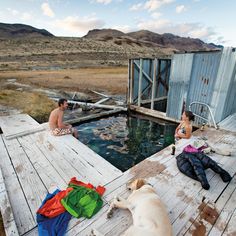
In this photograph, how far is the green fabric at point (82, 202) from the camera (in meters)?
2.32

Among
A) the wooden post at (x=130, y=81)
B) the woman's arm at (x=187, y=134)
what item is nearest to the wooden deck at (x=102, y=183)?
the woman's arm at (x=187, y=134)

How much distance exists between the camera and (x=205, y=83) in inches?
233

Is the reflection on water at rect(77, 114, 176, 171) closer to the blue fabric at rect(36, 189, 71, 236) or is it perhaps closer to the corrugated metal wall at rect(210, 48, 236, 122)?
the corrugated metal wall at rect(210, 48, 236, 122)

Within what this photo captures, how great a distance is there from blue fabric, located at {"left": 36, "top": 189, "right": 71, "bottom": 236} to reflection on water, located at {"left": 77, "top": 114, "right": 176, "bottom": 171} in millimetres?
2684

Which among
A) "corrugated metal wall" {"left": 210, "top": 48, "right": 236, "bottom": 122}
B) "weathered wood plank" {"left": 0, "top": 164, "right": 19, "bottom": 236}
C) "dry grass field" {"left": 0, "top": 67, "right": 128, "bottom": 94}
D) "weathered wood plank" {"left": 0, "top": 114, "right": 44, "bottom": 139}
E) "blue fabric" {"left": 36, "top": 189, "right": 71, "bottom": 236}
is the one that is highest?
"corrugated metal wall" {"left": 210, "top": 48, "right": 236, "bottom": 122}

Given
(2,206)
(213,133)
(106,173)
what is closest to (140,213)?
(106,173)

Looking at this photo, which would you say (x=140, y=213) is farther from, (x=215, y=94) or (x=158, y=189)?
(x=215, y=94)

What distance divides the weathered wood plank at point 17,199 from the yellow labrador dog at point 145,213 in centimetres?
114

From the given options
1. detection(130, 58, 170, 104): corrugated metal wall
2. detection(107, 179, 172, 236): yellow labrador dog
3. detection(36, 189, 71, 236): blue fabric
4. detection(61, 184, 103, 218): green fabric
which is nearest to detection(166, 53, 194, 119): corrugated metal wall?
detection(130, 58, 170, 104): corrugated metal wall

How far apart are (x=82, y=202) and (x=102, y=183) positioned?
23.4 inches

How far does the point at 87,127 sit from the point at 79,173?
4.05 meters

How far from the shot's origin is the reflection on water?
538 centimetres

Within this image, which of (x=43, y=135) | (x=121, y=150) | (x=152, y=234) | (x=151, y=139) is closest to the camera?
(x=152, y=234)

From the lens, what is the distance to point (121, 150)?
18.6ft
